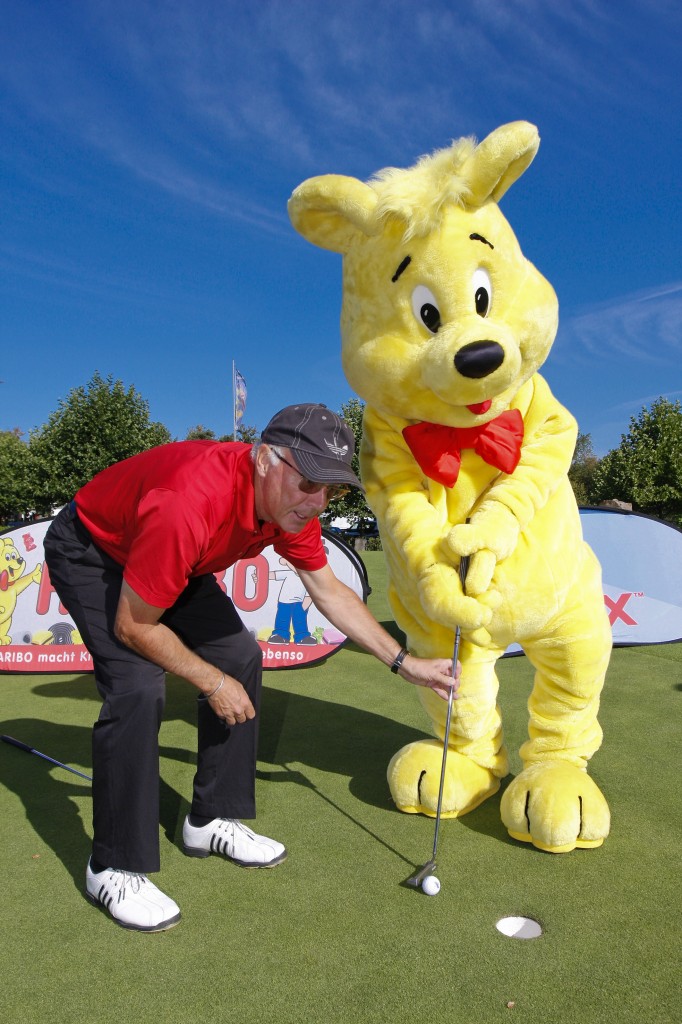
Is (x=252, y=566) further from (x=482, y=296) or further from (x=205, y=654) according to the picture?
(x=482, y=296)

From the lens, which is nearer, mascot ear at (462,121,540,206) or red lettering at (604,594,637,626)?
mascot ear at (462,121,540,206)

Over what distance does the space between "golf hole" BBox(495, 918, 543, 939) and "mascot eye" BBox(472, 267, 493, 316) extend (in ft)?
6.37

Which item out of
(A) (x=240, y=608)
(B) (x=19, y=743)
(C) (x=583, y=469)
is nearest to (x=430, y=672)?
(B) (x=19, y=743)

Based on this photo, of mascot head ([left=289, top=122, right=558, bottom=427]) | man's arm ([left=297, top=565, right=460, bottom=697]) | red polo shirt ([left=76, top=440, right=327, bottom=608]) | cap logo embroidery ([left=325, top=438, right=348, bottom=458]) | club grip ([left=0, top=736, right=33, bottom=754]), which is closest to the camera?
red polo shirt ([left=76, top=440, right=327, bottom=608])

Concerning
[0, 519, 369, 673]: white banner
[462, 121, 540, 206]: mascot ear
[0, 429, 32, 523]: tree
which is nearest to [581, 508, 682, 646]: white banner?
[0, 519, 369, 673]: white banner

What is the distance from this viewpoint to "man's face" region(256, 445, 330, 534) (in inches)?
89.6

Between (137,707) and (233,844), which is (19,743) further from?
(137,707)

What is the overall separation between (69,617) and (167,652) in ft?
10.8

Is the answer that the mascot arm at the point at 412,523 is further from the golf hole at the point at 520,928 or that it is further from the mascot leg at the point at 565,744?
the golf hole at the point at 520,928

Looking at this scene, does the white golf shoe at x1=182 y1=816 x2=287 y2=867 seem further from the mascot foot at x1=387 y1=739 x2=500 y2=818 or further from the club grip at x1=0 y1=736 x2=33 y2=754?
the club grip at x1=0 y1=736 x2=33 y2=754

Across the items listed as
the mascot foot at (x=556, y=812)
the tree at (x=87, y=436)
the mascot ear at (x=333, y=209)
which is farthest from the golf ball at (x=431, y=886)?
the tree at (x=87, y=436)

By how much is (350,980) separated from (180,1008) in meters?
0.44

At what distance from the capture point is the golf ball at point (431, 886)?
2.38m

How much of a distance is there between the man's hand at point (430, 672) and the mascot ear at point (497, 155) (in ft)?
5.40
